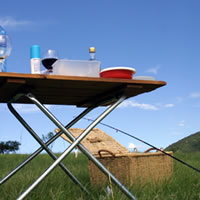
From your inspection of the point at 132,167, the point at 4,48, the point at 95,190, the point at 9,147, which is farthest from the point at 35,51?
the point at 9,147

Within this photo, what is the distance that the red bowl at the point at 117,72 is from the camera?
7.14 feet

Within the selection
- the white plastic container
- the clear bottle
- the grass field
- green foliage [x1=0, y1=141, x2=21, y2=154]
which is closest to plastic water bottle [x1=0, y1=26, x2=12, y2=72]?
the white plastic container

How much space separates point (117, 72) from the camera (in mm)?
2178

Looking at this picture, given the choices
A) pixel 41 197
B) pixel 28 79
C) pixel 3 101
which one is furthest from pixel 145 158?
pixel 28 79

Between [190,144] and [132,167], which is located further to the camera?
[190,144]

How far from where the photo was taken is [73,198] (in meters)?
2.52

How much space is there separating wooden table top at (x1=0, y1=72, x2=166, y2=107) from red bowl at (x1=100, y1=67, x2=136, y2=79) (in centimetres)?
7

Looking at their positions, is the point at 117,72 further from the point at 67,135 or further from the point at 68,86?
the point at 67,135

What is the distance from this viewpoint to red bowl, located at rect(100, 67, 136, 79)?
2.18m

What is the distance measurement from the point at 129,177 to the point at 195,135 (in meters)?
9.19

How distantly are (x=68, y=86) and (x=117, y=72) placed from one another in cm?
33

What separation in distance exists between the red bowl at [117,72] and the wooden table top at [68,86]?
7 centimetres

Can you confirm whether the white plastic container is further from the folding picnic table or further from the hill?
the hill

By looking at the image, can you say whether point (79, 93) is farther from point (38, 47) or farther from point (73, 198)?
point (73, 198)
